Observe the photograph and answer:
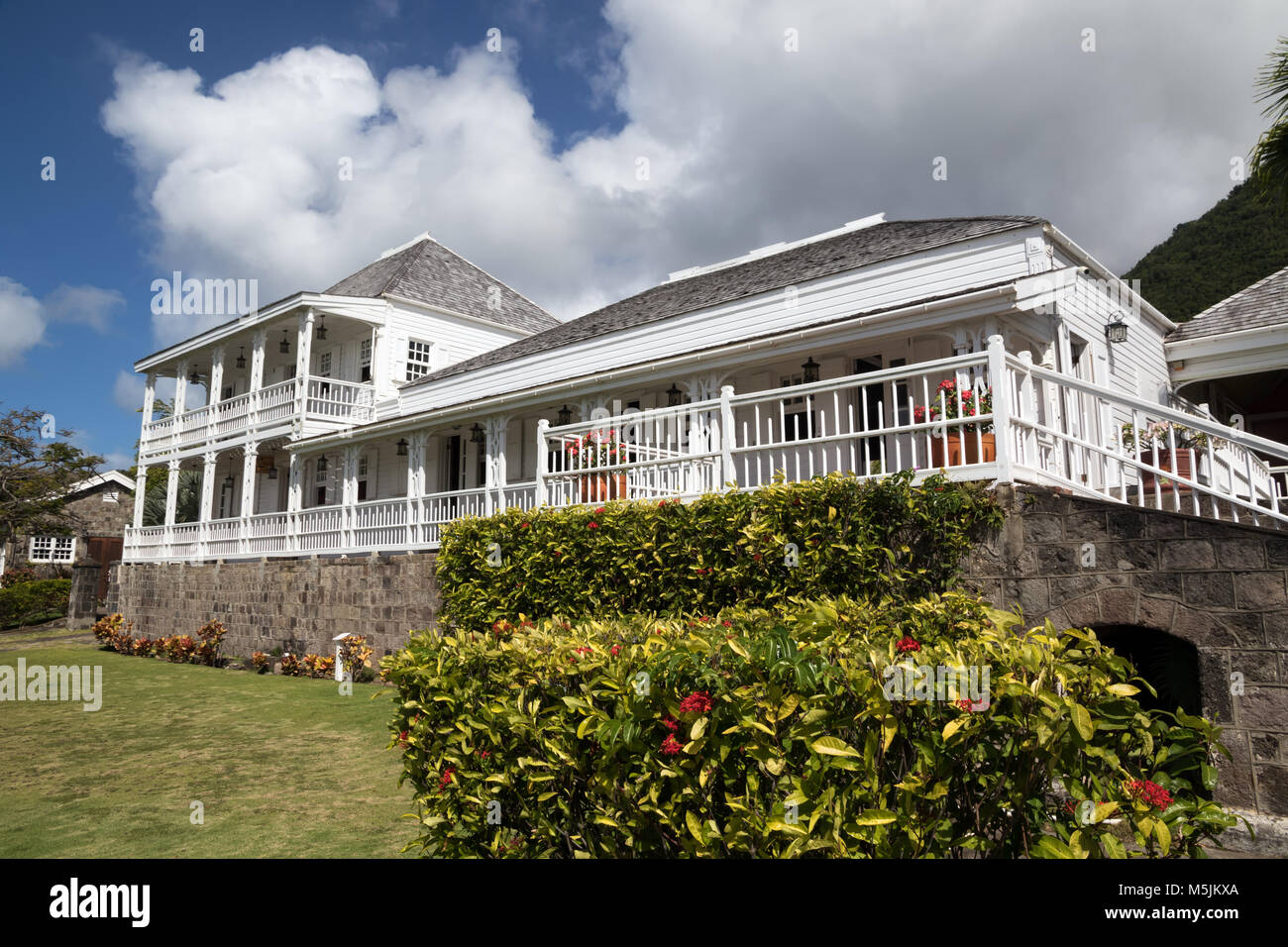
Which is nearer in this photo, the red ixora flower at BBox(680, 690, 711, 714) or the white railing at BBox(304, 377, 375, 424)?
the red ixora flower at BBox(680, 690, 711, 714)

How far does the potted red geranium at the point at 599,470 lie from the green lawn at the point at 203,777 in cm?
377

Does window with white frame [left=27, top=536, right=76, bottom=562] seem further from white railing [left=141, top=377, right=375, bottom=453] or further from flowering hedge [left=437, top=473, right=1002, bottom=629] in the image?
flowering hedge [left=437, top=473, right=1002, bottom=629]


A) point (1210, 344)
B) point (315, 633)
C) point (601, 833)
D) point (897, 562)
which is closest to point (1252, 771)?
point (897, 562)

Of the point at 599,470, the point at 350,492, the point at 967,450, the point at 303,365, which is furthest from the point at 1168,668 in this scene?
the point at 303,365

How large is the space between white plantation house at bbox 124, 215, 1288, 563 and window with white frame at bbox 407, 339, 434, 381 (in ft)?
0.20

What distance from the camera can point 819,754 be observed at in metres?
2.76

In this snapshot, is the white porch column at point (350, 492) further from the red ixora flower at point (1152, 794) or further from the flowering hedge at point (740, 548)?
the red ixora flower at point (1152, 794)

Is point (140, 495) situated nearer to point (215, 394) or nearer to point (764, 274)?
point (215, 394)

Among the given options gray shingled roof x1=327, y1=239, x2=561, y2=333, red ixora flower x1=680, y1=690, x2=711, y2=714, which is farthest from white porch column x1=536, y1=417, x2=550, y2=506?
gray shingled roof x1=327, y1=239, x2=561, y2=333

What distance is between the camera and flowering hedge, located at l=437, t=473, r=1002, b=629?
656 centimetres

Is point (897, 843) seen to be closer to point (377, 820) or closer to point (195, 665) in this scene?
point (377, 820)

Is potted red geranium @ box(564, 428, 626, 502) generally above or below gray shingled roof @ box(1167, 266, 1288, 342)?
below

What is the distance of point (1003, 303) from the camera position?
976 cm
